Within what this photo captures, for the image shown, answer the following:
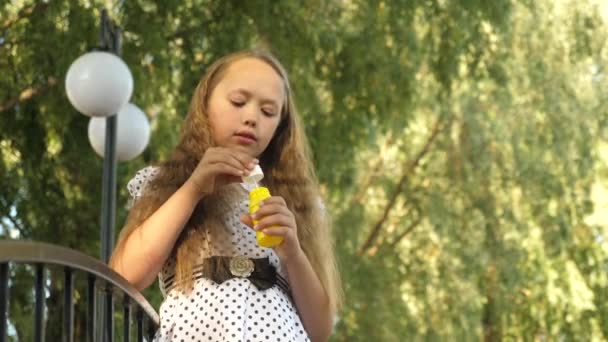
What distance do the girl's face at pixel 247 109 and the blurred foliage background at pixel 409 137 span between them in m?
5.04

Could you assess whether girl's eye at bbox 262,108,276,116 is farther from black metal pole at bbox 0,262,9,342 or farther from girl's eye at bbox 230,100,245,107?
black metal pole at bbox 0,262,9,342

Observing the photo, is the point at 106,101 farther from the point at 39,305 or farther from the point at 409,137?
the point at 409,137

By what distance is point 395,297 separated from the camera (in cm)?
1098

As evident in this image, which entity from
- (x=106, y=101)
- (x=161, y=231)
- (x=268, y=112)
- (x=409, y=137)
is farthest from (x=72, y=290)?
(x=409, y=137)

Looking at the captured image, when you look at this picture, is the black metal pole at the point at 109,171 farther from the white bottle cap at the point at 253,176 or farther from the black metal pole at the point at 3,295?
the black metal pole at the point at 3,295

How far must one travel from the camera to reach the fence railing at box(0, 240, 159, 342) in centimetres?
177

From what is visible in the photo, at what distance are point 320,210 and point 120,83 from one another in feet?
11.2

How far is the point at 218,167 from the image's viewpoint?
2.22 m

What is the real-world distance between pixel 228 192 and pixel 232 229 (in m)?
0.08

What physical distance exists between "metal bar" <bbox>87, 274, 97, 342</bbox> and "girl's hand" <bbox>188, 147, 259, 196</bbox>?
249mm

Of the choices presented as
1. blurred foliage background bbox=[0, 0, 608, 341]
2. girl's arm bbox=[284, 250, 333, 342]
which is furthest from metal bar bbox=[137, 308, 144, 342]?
blurred foliage background bbox=[0, 0, 608, 341]

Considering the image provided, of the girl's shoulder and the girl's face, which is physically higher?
the girl's face

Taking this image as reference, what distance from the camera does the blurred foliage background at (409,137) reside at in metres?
8.26

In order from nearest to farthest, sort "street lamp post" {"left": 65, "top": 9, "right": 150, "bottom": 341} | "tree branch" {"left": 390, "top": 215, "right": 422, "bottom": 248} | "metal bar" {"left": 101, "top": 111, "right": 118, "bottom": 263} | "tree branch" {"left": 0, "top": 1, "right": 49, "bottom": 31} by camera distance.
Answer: "metal bar" {"left": 101, "top": 111, "right": 118, "bottom": 263}
"street lamp post" {"left": 65, "top": 9, "right": 150, "bottom": 341}
"tree branch" {"left": 0, "top": 1, "right": 49, "bottom": 31}
"tree branch" {"left": 390, "top": 215, "right": 422, "bottom": 248}
